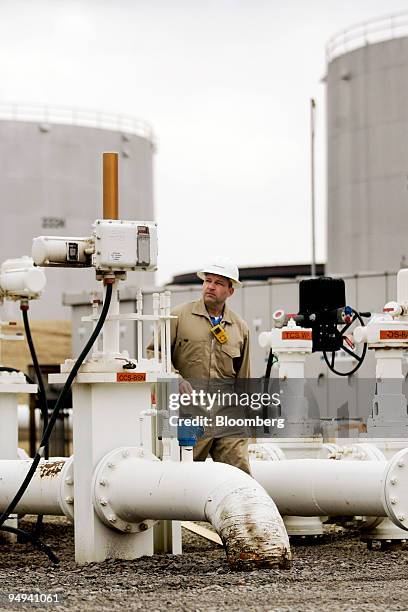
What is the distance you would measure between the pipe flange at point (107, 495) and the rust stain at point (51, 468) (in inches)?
25.8

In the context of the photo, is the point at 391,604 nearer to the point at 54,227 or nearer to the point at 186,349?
the point at 186,349

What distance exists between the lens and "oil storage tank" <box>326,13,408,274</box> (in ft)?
90.3

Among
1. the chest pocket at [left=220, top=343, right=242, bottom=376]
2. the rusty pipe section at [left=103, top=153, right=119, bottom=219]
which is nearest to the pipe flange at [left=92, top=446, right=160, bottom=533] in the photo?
the chest pocket at [left=220, top=343, right=242, bottom=376]

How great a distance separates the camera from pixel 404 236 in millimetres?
27250

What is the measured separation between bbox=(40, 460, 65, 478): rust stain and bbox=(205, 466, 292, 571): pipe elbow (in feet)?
5.13

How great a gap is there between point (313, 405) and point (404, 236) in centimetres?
1746

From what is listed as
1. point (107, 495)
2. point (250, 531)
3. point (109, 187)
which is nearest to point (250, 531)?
point (250, 531)

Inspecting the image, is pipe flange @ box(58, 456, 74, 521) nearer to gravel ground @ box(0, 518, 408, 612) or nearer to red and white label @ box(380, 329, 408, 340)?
gravel ground @ box(0, 518, 408, 612)

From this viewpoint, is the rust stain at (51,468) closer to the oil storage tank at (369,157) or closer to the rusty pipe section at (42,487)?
the rusty pipe section at (42,487)

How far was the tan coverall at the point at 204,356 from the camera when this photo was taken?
328 inches

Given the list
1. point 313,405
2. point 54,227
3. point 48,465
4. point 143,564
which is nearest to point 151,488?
point 143,564

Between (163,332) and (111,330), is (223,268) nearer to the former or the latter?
(163,332)

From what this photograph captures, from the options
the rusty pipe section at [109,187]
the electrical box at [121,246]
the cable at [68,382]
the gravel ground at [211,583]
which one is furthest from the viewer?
the rusty pipe section at [109,187]

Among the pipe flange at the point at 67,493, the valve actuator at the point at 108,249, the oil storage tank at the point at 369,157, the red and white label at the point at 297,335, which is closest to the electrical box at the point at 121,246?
the valve actuator at the point at 108,249
